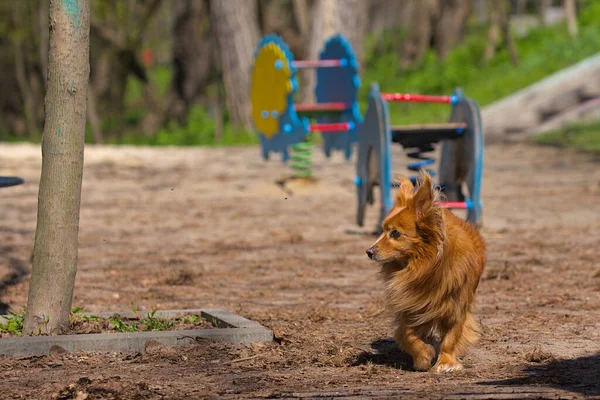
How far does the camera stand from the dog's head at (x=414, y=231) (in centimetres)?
511

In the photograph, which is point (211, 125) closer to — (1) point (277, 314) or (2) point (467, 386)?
(1) point (277, 314)

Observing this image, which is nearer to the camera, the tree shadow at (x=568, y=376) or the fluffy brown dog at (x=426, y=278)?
the tree shadow at (x=568, y=376)

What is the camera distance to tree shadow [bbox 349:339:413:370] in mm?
5289

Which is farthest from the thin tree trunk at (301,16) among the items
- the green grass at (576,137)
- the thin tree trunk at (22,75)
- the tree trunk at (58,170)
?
the tree trunk at (58,170)

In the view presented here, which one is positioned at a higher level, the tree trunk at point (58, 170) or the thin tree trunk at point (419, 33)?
the thin tree trunk at point (419, 33)

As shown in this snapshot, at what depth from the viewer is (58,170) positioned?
5512mm

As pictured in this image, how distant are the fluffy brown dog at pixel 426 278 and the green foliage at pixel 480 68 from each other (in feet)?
52.4

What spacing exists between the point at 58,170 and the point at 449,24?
25481mm

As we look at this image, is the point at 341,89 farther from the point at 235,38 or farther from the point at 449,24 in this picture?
the point at 449,24

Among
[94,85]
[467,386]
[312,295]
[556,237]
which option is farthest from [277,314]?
[94,85]

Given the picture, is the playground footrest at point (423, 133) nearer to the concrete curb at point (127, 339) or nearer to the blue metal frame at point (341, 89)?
the concrete curb at point (127, 339)

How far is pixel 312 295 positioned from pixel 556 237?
Result: 11.2ft

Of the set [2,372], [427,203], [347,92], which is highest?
[347,92]

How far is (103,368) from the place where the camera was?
16.5 ft
